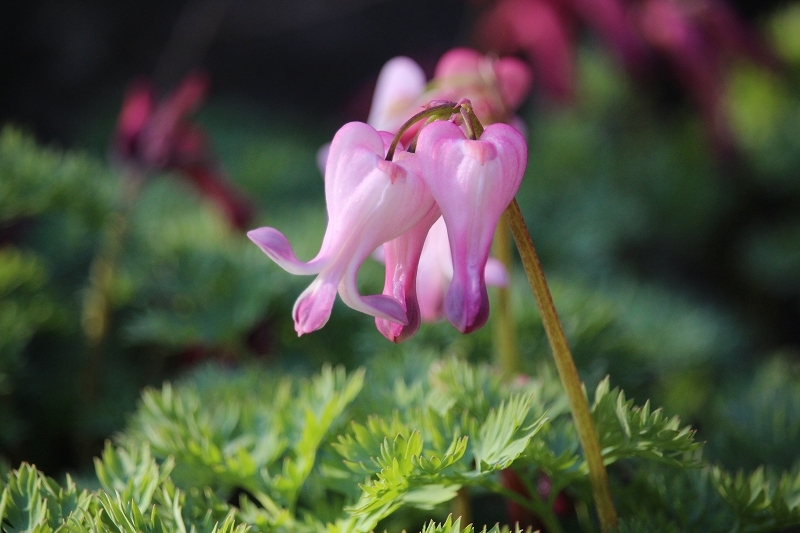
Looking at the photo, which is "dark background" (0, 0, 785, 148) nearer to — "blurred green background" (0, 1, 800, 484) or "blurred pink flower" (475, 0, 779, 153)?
"blurred green background" (0, 1, 800, 484)

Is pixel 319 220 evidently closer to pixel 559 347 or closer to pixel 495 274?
pixel 495 274

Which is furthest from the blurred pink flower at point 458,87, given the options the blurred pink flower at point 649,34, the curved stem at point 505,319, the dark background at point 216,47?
the dark background at point 216,47

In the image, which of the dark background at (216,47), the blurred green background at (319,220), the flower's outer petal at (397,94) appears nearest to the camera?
the flower's outer petal at (397,94)

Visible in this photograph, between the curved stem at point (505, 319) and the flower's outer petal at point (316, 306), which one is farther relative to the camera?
the curved stem at point (505, 319)

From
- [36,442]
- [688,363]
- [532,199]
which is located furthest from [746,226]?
[36,442]

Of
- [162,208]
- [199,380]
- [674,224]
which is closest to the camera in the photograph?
[199,380]

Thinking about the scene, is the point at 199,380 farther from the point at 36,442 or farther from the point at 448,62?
the point at 448,62

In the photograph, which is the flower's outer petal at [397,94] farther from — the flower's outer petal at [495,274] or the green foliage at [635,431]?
the green foliage at [635,431]

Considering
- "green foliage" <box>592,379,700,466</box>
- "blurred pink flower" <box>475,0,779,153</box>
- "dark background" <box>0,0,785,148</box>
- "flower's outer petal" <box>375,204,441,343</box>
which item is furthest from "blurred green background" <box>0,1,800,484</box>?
"flower's outer petal" <box>375,204,441,343</box>
